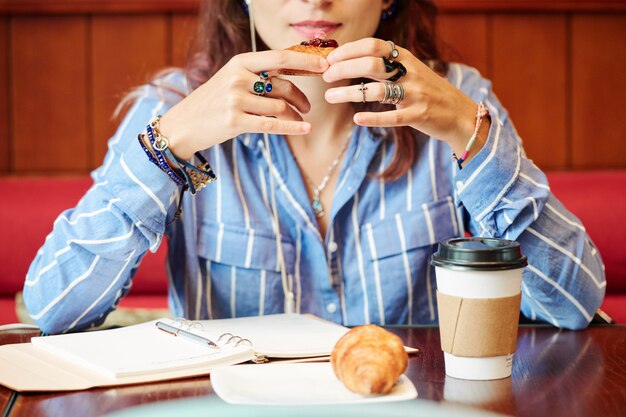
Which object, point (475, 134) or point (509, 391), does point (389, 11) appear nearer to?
point (475, 134)

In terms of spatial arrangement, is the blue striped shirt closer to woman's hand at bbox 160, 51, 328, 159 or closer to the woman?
the woman

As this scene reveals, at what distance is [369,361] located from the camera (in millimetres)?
841

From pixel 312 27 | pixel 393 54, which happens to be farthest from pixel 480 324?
pixel 312 27

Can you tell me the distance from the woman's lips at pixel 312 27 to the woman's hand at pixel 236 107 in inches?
7.8

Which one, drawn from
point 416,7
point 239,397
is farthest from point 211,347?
point 416,7

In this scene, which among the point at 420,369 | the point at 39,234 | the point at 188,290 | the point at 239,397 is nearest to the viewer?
the point at 239,397

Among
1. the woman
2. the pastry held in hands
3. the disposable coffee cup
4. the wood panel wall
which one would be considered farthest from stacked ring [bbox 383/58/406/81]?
the wood panel wall

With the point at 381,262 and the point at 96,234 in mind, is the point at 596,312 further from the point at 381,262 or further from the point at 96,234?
the point at 96,234

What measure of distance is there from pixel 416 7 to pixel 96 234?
75 cm

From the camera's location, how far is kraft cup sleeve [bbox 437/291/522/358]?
904 millimetres

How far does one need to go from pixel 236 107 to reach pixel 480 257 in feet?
1.44

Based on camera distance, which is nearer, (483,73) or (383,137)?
(383,137)

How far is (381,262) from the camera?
4.89ft

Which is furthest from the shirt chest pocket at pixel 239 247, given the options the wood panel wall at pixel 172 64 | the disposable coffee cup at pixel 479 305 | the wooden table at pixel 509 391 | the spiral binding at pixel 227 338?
the wood panel wall at pixel 172 64
